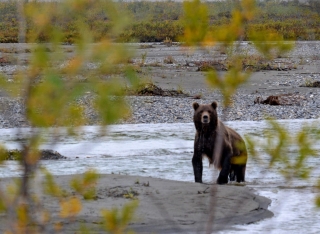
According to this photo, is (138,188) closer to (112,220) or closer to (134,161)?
(134,161)

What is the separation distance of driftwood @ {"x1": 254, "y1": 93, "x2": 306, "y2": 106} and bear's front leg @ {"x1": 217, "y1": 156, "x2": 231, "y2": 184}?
27.5 ft

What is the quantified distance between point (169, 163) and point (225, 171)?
1778mm

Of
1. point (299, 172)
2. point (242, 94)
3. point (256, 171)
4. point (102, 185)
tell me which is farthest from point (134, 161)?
point (242, 94)

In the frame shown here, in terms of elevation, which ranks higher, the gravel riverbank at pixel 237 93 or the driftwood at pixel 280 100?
the driftwood at pixel 280 100

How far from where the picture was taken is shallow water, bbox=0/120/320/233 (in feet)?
22.7

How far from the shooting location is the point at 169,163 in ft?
33.4

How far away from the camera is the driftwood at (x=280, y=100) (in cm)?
1686

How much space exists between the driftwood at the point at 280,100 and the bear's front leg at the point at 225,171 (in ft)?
27.5

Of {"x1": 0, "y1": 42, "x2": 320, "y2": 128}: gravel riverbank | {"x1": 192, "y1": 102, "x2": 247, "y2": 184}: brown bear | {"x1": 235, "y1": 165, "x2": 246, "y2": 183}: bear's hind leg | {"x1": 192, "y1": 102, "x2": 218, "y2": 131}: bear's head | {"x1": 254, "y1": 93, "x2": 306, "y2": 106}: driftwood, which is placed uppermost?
{"x1": 192, "y1": 102, "x2": 218, "y2": 131}: bear's head

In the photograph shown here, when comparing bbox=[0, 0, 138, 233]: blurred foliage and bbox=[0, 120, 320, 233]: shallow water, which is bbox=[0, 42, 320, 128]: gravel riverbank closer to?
bbox=[0, 120, 320, 233]: shallow water

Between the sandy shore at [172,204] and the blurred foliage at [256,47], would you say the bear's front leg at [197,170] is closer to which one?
the sandy shore at [172,204]

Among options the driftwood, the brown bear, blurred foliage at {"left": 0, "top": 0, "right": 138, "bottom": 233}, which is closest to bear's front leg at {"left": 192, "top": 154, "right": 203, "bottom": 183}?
the brown bear

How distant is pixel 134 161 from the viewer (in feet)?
34.0

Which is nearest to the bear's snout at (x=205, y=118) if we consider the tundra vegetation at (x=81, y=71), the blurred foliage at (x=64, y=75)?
the tundra vegetation at (x=81, y=71)
